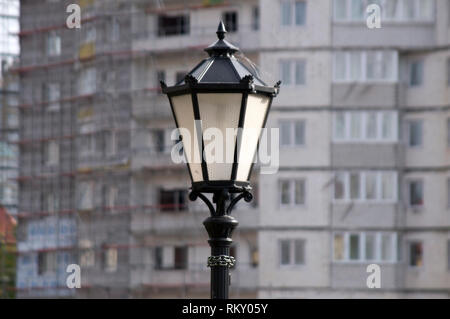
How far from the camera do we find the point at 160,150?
68.8 meters

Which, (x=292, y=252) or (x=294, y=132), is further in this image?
(x=294, y=132)

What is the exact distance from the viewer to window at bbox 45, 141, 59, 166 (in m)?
73.5

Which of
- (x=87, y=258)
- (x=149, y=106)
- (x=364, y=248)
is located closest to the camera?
(x=364, y=248)

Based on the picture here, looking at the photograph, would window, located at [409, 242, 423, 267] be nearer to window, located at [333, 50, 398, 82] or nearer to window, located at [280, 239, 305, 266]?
window, located at [280, 239, 305, 266]

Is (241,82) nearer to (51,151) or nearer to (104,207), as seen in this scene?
(104,207)

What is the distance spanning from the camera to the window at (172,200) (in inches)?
2692

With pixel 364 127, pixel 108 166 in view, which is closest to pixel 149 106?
pixel 108 166

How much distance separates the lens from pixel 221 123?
11.3 metres

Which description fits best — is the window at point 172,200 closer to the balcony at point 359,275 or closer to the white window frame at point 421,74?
the balcony at point 359,275

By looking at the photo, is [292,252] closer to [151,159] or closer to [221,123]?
[151,159]

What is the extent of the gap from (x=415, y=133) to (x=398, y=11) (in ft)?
16.4

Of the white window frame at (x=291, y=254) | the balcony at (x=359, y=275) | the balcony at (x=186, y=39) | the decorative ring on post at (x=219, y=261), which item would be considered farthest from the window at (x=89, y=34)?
the decorative ring on post at (x=219, y=261)

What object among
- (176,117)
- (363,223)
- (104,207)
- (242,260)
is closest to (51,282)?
(104,207)

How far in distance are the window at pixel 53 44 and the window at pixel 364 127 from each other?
594 inches
